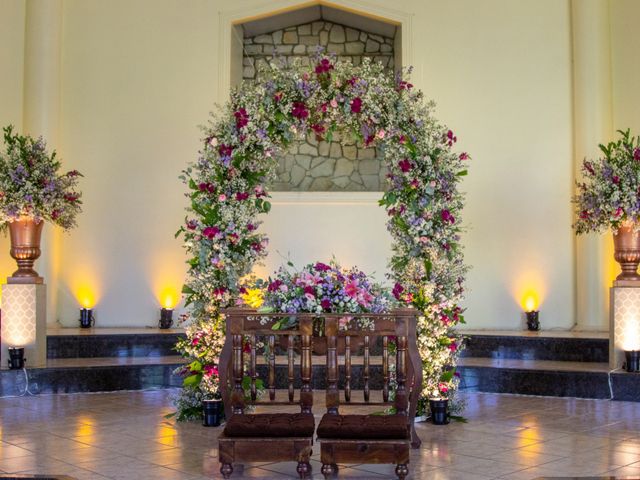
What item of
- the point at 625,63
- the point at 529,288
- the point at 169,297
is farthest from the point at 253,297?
the point at 625,63

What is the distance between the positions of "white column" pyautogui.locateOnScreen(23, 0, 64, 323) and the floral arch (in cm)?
346

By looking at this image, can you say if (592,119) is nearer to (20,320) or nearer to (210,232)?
(210,232)

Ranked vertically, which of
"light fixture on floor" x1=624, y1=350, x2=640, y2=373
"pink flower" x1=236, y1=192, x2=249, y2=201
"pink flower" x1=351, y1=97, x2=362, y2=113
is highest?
"pink flower" x1=351, y1=97, x2=362, y2=113

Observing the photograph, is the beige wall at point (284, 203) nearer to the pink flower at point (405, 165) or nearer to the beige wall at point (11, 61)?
the beige wall at point (11, 61)

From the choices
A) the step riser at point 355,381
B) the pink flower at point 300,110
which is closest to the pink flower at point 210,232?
the pink flower at point 300,110

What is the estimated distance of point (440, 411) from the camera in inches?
240

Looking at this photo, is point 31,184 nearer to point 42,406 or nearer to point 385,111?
point 42,406

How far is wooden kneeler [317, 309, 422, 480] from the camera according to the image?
4.36 metres

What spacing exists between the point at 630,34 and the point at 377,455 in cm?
651

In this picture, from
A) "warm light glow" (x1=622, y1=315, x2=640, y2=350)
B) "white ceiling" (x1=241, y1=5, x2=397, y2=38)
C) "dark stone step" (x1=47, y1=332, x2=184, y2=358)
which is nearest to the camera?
"warm light glow" (x1=622, y1=315, x2=640, y2=350)

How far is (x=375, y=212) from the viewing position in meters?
9.35

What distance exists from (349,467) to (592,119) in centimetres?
564

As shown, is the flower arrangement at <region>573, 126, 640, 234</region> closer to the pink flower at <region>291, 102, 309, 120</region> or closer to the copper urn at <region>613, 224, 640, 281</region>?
the copper urn at <region>613, 224, 640, 281</region>

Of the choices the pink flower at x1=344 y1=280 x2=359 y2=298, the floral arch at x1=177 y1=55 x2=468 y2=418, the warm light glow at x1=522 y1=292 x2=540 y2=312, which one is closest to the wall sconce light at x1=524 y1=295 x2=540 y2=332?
the warm light glow at x1=522 y1=292 x2=540 y2=312
